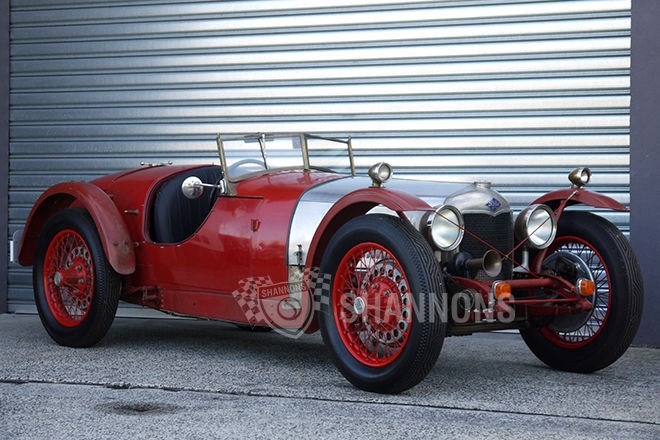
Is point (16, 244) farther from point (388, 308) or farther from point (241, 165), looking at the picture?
point (388, 308)

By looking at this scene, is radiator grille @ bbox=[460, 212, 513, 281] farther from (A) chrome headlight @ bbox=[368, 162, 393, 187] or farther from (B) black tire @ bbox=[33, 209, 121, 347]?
(B) black tire @ bbox=[33, 209, 121, 347]

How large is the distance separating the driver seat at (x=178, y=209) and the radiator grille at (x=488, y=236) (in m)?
1.94

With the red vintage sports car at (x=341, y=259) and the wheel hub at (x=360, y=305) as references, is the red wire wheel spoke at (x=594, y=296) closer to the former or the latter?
the red vintage sports car at (x=341, y=259)

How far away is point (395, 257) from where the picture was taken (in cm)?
424

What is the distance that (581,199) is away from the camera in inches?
197

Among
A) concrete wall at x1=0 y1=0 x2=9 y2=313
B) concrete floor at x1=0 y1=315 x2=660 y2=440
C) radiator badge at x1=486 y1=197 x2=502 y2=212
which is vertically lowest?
concrete floor at x1=0 y1=315 x2=660 y2=440

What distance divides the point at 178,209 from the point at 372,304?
1.99 metres

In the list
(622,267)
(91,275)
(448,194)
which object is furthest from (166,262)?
(622,267)


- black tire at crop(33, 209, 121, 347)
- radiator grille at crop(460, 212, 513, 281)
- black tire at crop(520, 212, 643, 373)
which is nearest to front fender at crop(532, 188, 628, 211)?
black tire at crop(520, 212, 643, 373)

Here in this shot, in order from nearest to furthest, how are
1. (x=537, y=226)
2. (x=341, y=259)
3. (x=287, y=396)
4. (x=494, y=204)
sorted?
(x=287, y=396) < (x=341, y=259) < (x=494, y=204) < (x=537, y=226)

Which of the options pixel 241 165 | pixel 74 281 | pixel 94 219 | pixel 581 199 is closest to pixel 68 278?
pixel 74 281

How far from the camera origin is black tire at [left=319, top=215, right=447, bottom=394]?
4.08 meters

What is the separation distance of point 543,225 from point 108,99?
14.5 feet

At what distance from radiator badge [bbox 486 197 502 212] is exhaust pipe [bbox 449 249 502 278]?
237mm
